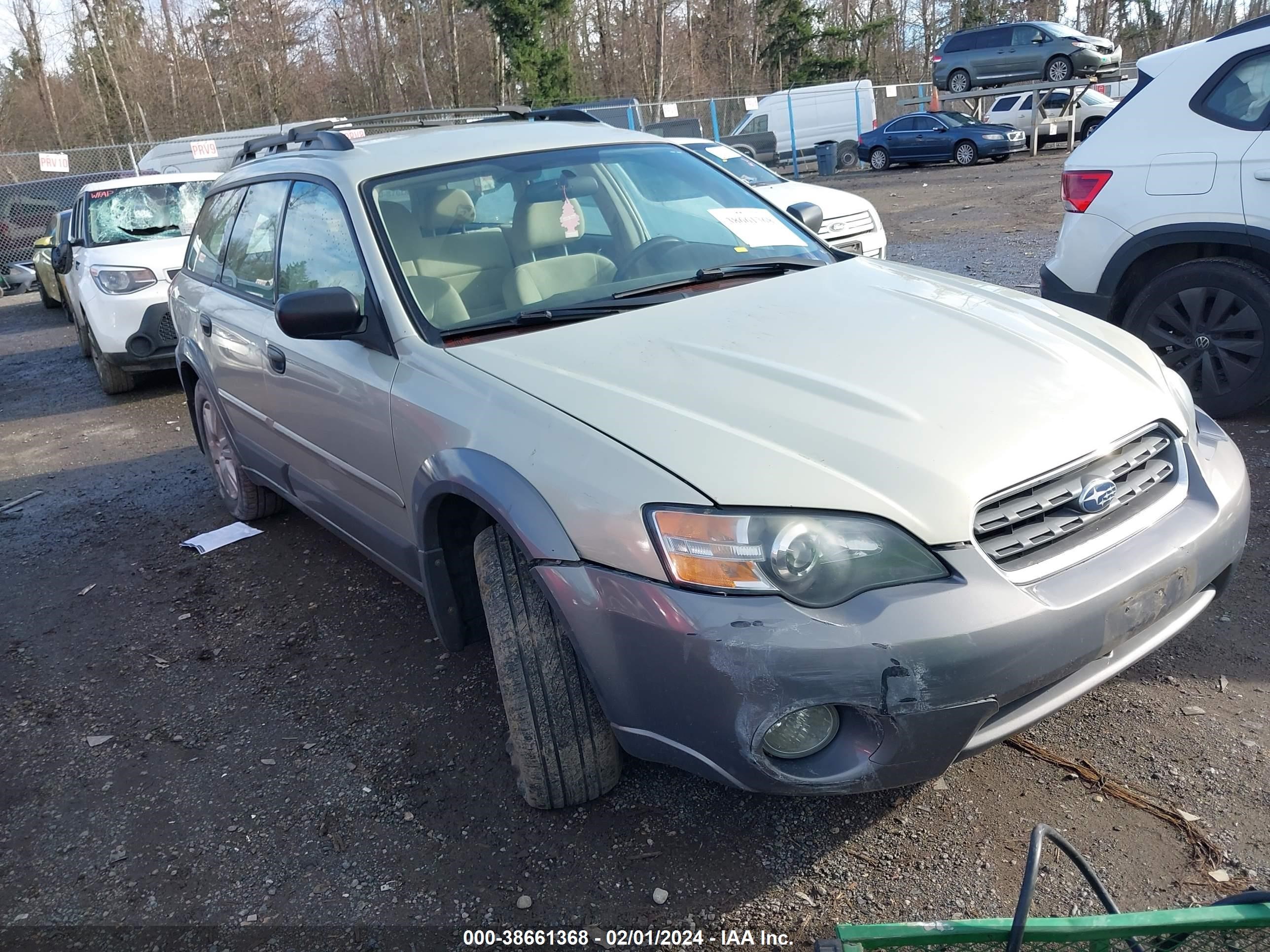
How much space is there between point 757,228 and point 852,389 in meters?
1.48

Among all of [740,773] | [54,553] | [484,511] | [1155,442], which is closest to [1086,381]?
[1155,442]

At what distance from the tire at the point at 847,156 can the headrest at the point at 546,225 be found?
2528 cm

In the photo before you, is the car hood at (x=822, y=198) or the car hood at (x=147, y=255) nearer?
the car hood at (x=147, y=255)

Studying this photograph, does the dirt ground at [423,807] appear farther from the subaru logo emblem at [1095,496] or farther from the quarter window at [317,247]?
the quarter window at [317,247]

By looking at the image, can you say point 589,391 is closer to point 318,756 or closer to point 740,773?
point 740,773

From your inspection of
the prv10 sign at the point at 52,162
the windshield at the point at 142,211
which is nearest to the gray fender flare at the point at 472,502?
the windshield at the point at 142,211

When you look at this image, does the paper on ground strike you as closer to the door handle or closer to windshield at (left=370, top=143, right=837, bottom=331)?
the door handle

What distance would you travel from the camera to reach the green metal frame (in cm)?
150

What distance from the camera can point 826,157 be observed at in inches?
1023

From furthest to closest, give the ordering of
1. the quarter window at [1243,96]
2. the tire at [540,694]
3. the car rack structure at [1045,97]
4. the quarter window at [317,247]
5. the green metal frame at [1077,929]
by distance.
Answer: the car rack structure at [1045,97], the quarter window at [1243,96], the quarter window at [317,247], the tire at [540,694], the green metal frame at [1077,929]

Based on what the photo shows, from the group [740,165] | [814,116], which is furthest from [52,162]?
[814,116]

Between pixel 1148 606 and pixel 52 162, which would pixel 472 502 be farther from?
pixel 52 162

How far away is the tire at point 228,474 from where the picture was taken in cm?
504

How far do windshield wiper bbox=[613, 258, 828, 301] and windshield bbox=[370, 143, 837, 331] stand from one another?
0.04 ft
